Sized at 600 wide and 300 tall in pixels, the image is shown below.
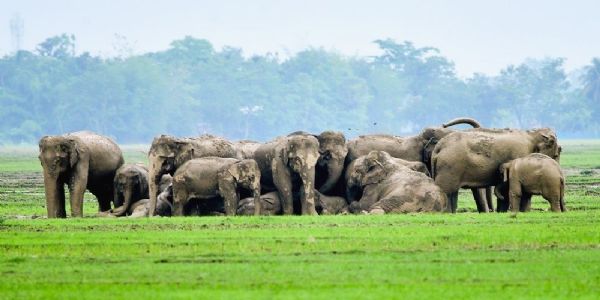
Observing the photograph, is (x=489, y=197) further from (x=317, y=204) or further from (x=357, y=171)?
(x=317, y=204)

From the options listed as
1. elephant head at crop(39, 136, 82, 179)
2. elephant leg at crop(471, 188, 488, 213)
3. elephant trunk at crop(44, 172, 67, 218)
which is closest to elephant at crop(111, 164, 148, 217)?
elephant trunk at crop(44, 172, 67, 218)

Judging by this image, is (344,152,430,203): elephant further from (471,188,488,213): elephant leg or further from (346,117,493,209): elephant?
(346,117,493,209): elephant

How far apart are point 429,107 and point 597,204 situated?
140638 millimetres

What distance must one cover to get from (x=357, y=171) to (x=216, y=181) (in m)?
2.72

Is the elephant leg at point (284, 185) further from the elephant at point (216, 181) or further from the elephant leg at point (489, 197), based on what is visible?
the elephant leg at point (489, 197)

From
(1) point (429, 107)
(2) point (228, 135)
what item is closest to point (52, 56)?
(2) point (228, 135)

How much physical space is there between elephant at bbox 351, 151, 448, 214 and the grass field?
163cm

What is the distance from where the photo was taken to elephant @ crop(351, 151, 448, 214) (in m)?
30.5

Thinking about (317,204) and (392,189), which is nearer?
(392,189)

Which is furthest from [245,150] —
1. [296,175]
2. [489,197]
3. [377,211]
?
[489,197]

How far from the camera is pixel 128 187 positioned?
33156 millimetres

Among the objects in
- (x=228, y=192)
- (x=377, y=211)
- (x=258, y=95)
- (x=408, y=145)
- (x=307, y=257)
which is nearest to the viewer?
(x=307, y=257)

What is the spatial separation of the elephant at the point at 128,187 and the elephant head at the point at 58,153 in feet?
5.22

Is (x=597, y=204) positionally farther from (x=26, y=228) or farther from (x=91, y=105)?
(x=91, y=105)
